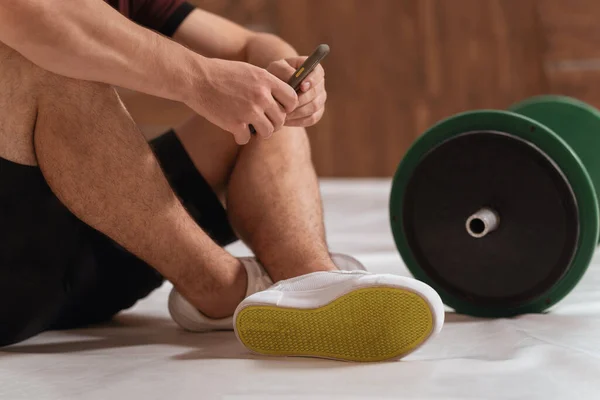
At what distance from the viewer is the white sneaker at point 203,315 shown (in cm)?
109

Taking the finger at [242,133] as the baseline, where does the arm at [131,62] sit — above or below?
above

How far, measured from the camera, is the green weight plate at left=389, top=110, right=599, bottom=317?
1.10m

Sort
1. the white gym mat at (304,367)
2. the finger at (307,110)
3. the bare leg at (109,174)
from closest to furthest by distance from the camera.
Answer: the white gym mat at (304,367) → the bare leg at (109,174) → the finger at (307,110)

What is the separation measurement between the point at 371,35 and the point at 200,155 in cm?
190

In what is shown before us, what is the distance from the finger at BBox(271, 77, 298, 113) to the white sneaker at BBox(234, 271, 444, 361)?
0.68ft

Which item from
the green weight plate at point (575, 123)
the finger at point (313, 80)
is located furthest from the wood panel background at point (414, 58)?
the finger at point (313, 80)

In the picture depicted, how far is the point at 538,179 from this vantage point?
1.12 m

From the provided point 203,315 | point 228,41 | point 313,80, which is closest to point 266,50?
point 228,41

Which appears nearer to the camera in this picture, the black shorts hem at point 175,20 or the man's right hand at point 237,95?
the man's right hand at point 237,95

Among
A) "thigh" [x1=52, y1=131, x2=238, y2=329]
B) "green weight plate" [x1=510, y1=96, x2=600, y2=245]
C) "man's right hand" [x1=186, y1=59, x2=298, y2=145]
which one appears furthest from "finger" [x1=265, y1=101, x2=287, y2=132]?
"green weight plate" [x1=510, y1=96, x2=600, y2=245]

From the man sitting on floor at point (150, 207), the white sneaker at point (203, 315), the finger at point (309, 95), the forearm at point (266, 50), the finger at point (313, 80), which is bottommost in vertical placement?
the white sneaker at point (203, 315)

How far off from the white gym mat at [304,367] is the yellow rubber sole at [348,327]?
2 centimetres

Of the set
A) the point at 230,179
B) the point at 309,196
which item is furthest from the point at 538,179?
the point at 230,179

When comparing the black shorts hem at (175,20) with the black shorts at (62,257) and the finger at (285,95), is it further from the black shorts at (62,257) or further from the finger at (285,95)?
the finger at (285,95)
